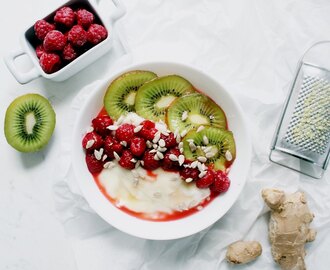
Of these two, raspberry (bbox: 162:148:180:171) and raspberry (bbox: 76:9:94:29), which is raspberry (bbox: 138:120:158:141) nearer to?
raspberry (bbox: 162:148:180:171)

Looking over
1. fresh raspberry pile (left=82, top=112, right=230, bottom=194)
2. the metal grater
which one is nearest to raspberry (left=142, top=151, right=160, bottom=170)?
fresh raspberry pile (left=82, top=112, right=230, bottom=194)

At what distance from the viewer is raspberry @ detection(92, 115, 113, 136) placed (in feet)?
5.78

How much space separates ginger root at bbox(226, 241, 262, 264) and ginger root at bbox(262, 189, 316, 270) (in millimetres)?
73

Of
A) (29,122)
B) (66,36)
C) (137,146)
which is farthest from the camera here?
(29,122)

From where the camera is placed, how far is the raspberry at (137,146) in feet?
5.61

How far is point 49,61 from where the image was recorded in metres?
1.79

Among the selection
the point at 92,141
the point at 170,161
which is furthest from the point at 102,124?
the point at 170,161

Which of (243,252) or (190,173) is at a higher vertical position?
(190,173)

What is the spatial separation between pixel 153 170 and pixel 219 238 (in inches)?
17.0

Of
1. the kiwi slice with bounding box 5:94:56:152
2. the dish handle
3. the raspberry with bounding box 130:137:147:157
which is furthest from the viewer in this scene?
the kiwi slice with bounding box 5:94:56:152

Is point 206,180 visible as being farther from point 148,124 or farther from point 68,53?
point 68,53

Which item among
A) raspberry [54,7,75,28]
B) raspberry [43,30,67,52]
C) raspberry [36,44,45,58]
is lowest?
raspberry [36,44,45,58]

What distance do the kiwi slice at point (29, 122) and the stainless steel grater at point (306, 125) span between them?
0.89 meters

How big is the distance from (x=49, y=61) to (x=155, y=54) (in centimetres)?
44
